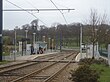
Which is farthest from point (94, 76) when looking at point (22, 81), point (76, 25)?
point (76, 25)

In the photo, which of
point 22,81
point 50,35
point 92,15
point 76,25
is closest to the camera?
point 22,81

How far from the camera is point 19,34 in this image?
12750 cm

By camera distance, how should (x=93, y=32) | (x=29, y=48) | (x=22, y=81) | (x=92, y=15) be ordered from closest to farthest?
1. (x=22, y=81)
2. (x=93, y=32)
3. (x=92, y=15)
4. (x=29, y=48)

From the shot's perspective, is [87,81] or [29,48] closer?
[87,81]

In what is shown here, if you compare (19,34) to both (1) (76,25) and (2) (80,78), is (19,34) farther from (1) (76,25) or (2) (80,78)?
(2) (80,78)

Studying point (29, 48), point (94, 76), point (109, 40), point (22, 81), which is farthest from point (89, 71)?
point (29, 48)

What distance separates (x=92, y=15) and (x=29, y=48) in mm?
33127

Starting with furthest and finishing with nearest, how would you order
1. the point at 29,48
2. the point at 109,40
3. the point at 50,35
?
the point at 50,35
the point at 29,48
the point at 109,40

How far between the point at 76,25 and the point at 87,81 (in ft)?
287

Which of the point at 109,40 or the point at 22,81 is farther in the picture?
the point at 109,40

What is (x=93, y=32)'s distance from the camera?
43844 millimetres

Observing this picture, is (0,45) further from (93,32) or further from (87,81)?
(87,81)

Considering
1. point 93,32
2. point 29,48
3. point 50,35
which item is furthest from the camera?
point 50,35

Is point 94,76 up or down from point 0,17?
down
